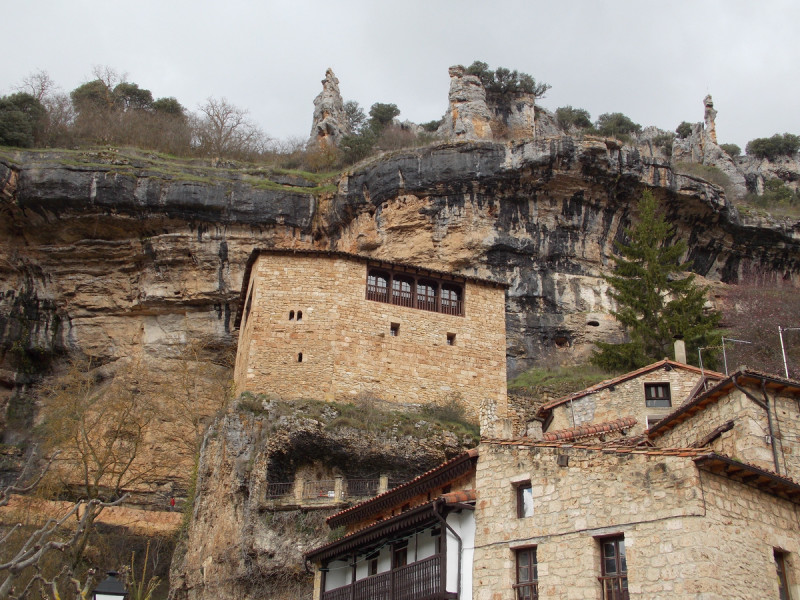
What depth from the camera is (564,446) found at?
58.0ft

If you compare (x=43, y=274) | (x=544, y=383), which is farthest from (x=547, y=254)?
(x=43, y=274)

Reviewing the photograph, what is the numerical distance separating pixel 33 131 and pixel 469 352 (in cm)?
3471

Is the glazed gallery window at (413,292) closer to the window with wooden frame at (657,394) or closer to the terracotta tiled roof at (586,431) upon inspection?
the window with wooden frame at (657,394)

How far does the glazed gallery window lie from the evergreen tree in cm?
709

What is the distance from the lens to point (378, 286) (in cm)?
3497

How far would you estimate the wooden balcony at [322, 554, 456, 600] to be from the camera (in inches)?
727

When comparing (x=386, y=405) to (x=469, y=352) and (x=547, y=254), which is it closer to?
(x=469, y=352)

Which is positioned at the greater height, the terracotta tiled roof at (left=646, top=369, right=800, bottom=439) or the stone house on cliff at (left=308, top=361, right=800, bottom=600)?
the terracotta tiled roof at (left=646, top=369, right=800, bottom=439)

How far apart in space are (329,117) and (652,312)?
115 ft

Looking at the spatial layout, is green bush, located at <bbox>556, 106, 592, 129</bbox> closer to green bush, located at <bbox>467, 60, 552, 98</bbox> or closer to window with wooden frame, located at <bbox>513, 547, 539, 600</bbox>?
green bush, located at <bbox>467, 60, 552, 98</bbox>

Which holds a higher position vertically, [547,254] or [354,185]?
[354,185]

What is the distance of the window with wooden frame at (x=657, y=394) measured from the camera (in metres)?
28.3

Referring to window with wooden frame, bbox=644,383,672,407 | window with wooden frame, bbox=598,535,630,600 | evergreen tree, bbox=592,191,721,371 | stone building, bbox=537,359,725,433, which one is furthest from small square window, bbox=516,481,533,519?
evergreen tree, bbox=592,191,721,371

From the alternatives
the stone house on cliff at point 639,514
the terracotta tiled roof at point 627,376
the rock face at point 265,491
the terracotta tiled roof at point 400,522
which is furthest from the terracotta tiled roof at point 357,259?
the stone house on cliff at point 639,514
